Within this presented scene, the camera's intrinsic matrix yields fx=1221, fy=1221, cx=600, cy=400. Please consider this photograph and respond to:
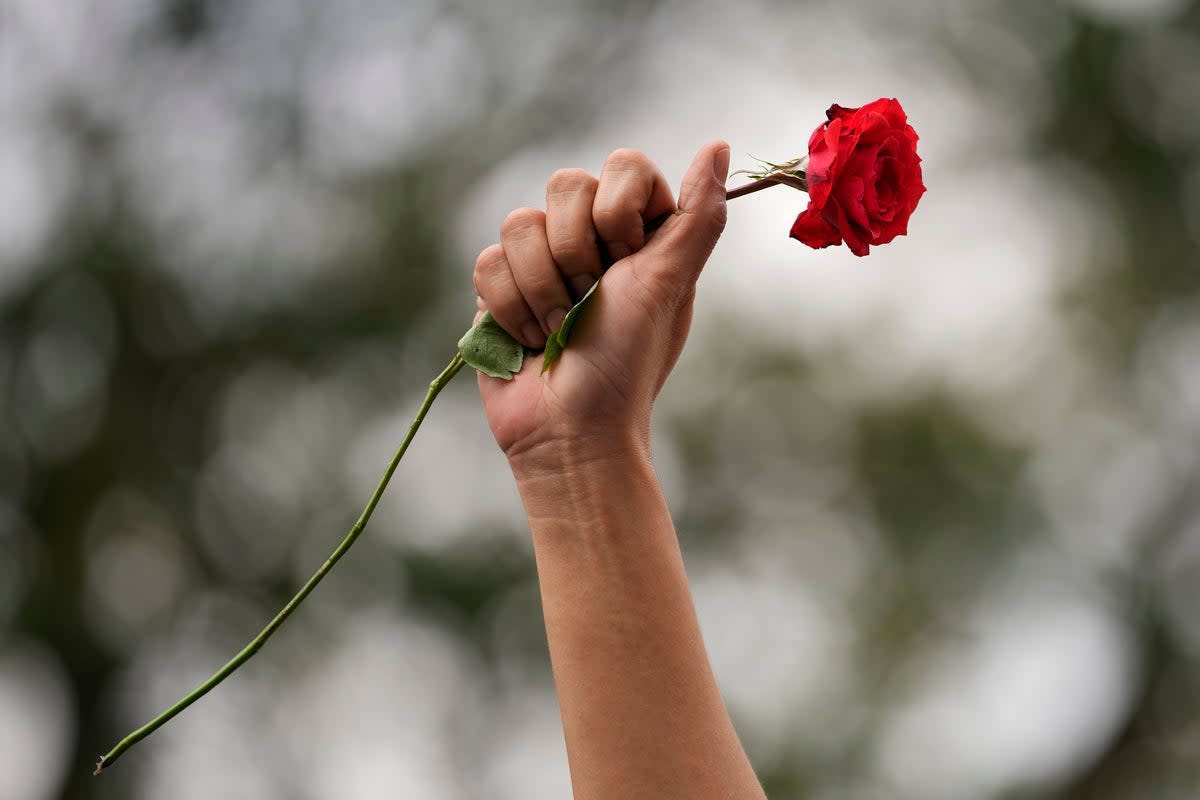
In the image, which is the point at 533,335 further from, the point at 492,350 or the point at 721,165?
the point at 721,165

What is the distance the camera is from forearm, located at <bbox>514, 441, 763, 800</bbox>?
5.32ft

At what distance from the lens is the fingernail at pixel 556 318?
187 cm

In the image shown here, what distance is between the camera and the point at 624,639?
5.52ft

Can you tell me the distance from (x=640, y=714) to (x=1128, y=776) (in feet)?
28.3

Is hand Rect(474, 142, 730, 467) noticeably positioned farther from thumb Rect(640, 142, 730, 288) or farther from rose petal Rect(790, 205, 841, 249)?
rose petal Rect(790, 205, 841, 249)

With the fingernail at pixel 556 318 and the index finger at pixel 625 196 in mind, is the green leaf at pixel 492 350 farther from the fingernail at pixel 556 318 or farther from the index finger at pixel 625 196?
the index finger at pixel 625 196

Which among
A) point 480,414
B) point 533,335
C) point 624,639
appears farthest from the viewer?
point 480,414

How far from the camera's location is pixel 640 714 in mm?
1639

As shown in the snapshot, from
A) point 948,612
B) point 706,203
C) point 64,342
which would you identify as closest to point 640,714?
point 706,203

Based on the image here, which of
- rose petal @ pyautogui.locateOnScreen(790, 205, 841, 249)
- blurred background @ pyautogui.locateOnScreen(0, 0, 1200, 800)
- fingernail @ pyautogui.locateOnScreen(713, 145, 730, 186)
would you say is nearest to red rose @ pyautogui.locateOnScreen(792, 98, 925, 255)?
rose petal @ pyautogui.locateOnScreen(790, 205, 841, 249)

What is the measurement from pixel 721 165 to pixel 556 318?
1.11ft

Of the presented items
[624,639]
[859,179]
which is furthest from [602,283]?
[624,639]

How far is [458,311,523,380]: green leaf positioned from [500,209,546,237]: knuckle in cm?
14

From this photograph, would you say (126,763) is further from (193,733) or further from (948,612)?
(948,612)
